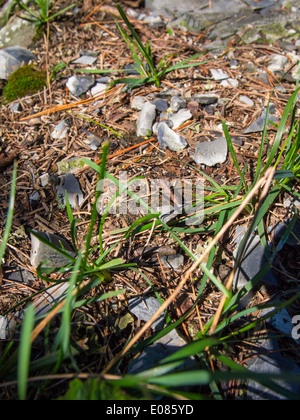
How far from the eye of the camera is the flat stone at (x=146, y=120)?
192 cm

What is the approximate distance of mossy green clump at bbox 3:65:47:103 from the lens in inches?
87.6

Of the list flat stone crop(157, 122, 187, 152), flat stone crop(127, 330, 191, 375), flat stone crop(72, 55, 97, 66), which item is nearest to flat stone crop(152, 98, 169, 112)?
flat stone crop(157, 122, 187, 152)

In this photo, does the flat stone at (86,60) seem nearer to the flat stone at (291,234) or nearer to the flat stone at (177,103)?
the flat stone at (177,103)

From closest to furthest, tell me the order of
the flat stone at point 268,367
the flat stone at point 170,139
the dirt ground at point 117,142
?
the flat stone at point 268,367 < the dirt ground at point 117,142 < the flat stone at point 170,139

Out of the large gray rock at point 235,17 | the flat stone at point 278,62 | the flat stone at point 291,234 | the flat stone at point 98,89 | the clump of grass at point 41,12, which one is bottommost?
the flat stone at point 291,234

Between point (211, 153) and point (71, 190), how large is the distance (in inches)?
34.5

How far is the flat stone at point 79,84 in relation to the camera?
7.22 feet

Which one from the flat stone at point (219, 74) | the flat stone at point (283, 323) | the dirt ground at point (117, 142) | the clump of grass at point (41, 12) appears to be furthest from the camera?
the clump of grass at point (41, 12)

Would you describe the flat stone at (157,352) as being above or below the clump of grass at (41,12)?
below

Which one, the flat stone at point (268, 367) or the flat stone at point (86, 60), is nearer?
the flat stone at point (268, 367)

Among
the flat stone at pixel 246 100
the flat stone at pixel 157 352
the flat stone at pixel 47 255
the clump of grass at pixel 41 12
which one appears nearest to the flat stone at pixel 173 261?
the flat stone at pixel 157 352

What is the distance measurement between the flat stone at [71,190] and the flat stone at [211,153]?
74cm

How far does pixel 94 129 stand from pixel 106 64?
72 cm
